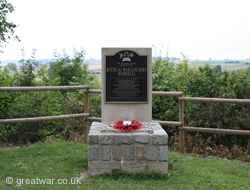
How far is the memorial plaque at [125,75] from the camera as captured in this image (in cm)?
673

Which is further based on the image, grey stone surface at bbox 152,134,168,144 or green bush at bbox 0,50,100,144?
green bush at bbox 0,50,100,144

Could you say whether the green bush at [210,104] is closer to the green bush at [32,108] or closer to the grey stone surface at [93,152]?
the green bush at [32,108]

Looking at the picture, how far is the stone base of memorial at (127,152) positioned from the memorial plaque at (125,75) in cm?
102

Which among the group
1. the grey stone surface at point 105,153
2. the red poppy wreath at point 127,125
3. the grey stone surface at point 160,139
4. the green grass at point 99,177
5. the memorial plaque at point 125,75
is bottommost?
the green grass at point 99,177

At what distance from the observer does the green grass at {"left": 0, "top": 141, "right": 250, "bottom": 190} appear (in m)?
5.50

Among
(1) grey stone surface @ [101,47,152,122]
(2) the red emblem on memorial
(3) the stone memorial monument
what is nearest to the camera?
(2) the red emblem on memorial

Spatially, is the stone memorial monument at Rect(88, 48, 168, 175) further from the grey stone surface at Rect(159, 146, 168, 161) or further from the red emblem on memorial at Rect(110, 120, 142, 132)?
the grey stone surface at Rect(159, 146, 168, 161)

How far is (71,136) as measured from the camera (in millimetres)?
9148

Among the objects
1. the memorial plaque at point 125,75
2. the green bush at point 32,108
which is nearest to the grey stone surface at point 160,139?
the memorial plaque at point 125,75

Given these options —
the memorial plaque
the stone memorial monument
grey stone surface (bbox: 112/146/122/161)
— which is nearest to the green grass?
grey stone surface (bbox: 112/146/122/161)

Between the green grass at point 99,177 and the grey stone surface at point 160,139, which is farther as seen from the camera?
the grey stone surface at point 160,139

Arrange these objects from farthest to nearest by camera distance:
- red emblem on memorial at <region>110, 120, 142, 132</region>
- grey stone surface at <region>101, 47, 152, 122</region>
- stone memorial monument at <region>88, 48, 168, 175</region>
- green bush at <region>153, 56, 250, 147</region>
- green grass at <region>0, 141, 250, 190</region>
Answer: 1. green bush at <region>153, 56, 250, 147</region>
2. grey stone surface at <region>101, 47, 152, 122</region>
3. stone memorial monument at <region>88, 48, 168, 175</region>
4. red emblem on memorial at <region>110, 120, 142, 132</region>
5. green grass at <region>0, 141, 250, 190</region>

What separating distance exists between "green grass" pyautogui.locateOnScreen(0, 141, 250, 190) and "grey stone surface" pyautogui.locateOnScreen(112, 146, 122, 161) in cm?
33

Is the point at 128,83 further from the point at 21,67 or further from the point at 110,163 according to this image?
the point at 21,67
